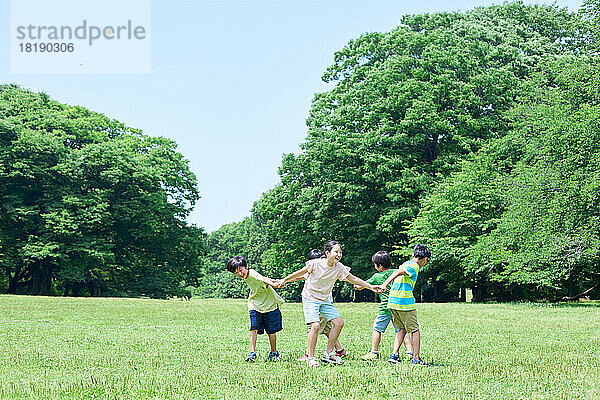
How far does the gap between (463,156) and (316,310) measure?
2916 cm

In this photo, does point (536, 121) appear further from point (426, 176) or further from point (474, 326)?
point (474, 326)

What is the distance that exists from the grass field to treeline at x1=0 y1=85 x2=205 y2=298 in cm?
2753

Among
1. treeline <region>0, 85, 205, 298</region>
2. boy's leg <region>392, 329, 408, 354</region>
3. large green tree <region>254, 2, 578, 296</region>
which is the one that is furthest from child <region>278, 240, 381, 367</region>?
treeline <region>0, 85, 205, 298</region>

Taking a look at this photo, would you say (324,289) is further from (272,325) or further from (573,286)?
(573,286)

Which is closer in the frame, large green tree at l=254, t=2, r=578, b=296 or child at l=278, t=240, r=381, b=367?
child at l=278, t=240, r=381, b=367

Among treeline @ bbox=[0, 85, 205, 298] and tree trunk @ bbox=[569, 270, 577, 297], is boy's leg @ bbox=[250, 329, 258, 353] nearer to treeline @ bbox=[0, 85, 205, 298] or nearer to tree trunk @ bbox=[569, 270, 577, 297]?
tree trunk @ bbox=[569, 270, 577, 297]

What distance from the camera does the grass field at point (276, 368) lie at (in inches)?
265

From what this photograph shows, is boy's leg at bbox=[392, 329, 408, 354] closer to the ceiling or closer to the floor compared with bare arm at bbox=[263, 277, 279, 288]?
closer to the floor

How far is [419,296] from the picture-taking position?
4288 centimetres

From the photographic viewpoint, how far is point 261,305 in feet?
31.7

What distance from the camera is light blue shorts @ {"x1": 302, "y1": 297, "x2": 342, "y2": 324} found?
29.9 feet

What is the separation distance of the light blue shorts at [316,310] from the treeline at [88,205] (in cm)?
3361

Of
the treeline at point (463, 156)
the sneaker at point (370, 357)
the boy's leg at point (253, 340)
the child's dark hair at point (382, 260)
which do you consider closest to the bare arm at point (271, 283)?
the boy's leg at point (253, 340)

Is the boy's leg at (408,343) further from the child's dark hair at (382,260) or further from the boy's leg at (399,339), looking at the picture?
the child's dark hair at (382,260)
